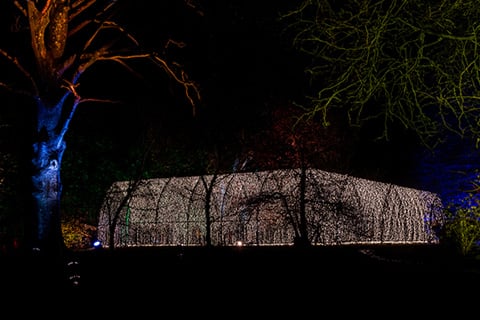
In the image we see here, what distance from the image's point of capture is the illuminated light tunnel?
59.8 ft

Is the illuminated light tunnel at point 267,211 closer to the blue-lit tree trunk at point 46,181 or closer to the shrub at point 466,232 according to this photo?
the shrub at point 466,232

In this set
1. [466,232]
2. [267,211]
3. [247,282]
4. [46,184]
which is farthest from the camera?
[267,211]

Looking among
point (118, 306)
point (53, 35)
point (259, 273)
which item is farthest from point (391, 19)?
point (53, 35)

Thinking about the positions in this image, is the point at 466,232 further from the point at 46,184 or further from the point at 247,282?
the point at 46,184

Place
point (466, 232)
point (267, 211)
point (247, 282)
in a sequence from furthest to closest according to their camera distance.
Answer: point (267, 211) → point (466, 232) → point (247, 282)

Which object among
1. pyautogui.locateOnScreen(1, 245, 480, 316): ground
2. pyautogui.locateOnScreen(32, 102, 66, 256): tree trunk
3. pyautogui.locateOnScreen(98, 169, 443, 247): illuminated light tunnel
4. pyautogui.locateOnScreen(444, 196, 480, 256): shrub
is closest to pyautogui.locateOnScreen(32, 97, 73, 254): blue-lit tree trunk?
pyautogui.locateOnScreen(32, 102, 66, 256): tree trunk

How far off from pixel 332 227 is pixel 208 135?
25.5 ft

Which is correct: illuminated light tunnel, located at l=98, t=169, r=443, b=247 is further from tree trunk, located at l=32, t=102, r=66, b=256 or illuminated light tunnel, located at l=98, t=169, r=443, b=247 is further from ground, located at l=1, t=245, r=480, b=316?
ground, located at l=1, t=245, r=480, b=316

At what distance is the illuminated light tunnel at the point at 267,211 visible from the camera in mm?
18219

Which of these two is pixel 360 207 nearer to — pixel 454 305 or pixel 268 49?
pixel 268 49

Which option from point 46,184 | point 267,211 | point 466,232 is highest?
point 46,184

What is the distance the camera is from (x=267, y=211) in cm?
1930

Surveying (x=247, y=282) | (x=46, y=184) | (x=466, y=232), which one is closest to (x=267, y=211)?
(x=466, y=232)

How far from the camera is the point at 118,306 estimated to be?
7.73m
